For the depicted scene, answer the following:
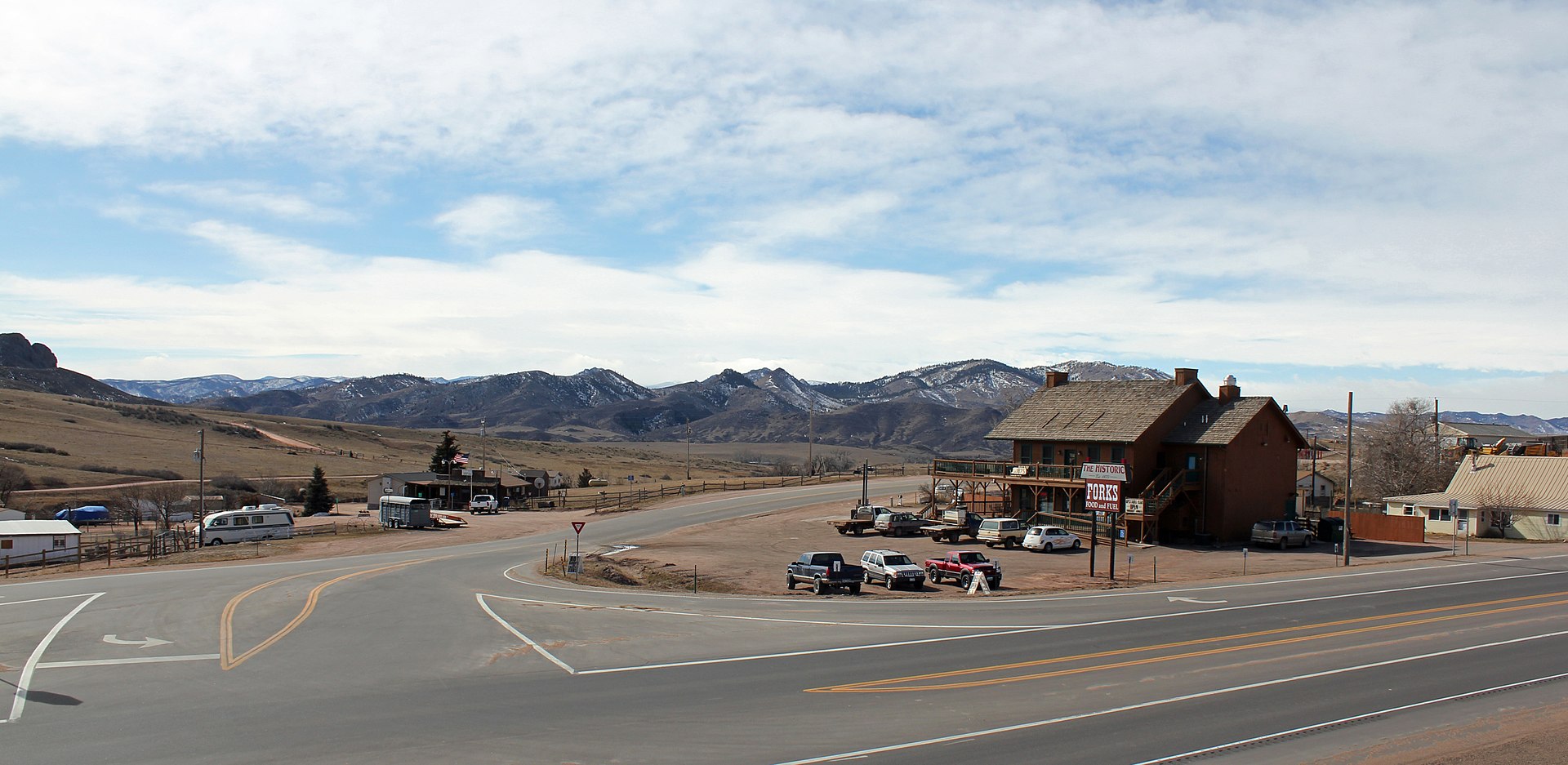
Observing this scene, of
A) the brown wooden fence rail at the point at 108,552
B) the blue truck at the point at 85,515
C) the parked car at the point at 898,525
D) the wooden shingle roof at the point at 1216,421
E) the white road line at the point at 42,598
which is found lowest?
the blue truck at the point at 85,515

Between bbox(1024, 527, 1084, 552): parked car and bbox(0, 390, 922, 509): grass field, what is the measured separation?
69889 mm

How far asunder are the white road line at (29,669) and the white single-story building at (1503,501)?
60985 mm

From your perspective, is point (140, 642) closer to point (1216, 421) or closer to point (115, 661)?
point (115, 661)

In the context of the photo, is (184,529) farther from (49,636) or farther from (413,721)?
(413,721)

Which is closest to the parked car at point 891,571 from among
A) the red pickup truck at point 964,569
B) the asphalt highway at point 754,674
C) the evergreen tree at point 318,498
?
the red pickup truck at point 964,569

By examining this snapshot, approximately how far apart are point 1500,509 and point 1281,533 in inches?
652

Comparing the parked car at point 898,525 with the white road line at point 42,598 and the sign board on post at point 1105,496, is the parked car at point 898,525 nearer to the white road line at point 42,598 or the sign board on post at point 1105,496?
the sign board on post at point 1105,496

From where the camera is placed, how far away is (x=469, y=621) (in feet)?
87.9

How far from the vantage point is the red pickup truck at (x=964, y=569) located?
36.0m

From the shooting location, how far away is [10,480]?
80.5 metres

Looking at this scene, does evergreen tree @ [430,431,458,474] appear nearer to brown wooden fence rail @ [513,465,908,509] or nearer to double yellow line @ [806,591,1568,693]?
brown wooden fence rail @ [513,465,908,509]

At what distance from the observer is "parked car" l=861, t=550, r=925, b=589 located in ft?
117

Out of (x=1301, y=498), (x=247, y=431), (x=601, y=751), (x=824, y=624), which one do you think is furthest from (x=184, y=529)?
(x=247, y=431)

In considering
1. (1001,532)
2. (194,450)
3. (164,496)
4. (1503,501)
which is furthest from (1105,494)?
(194,450)
